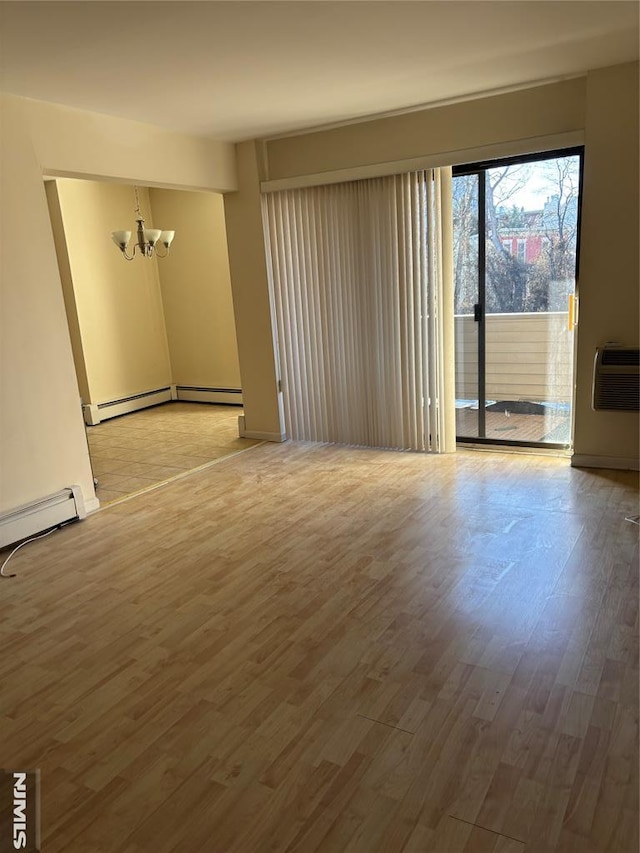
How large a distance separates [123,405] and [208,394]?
1030 millimetres

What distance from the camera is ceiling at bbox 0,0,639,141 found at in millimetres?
2812

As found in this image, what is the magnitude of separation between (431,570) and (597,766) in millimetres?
1369

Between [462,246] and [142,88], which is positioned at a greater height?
[142,88]

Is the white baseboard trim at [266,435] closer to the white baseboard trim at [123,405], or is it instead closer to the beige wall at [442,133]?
the white baseboard trim at [123,405]

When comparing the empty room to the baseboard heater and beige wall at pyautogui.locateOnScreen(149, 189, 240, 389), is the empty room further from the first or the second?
beige wall at pyautogui.locateOnScreen(149, 189, 240, 389)

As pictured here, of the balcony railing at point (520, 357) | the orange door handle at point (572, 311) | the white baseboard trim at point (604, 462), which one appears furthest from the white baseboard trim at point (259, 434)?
the orange door handle at point (572, 311)

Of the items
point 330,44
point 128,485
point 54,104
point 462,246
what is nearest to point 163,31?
→ point 330,44

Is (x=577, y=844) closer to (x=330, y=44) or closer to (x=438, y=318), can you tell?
(x=330, y=44)

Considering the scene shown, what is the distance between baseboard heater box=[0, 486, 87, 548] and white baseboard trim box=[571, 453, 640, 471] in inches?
137

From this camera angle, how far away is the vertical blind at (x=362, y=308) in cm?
499

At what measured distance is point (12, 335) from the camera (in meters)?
3.81

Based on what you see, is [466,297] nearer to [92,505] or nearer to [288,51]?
[288,51]

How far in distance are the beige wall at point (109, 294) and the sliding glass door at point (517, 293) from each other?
13.6 ft

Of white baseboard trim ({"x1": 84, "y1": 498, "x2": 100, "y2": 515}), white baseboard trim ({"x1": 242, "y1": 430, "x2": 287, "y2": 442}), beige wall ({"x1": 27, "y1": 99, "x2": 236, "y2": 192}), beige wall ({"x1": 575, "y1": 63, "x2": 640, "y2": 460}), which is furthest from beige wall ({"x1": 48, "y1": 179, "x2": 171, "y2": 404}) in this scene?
beige wall ({"x1": 575, "y1": 63, "x2": 640, "y2": 460})
